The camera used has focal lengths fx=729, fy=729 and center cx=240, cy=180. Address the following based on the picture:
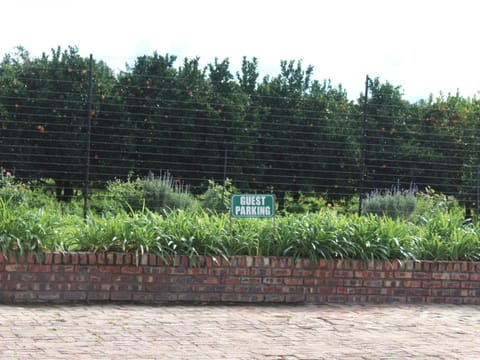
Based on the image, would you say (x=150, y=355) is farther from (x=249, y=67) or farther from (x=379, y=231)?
(x=249, y=67)

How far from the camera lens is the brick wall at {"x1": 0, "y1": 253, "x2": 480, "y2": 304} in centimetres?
752

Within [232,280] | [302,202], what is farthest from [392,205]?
[232,280]

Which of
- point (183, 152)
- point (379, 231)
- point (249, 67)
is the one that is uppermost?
point (249, 67)

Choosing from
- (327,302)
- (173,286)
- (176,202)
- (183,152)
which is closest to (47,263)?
(173,286)

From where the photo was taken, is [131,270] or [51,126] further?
[51,126]

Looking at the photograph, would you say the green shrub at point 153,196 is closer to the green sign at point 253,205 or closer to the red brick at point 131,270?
the green sign at point 253,205

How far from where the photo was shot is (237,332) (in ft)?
21.6

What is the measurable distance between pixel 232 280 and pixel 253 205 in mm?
950

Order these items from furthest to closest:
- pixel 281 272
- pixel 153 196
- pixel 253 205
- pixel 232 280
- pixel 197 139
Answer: pixel 197 139 → pixel 153 196 → pixel 253 205 → pixel 281 272 → pixel 232 280

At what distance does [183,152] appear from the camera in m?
14.2

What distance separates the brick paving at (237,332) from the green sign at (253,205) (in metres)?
1.13

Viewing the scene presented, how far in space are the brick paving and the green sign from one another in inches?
44.6

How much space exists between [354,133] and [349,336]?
867 centimetres

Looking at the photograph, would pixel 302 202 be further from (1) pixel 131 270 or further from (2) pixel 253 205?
(1) pixel 131 270
